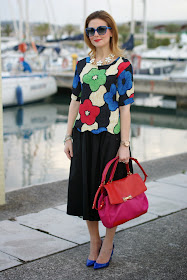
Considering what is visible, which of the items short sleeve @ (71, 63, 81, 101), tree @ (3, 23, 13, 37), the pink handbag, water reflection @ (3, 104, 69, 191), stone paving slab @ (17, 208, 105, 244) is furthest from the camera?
tree @ (3, 23, 13, 37)

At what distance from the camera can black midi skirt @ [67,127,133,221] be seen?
364 centimetres

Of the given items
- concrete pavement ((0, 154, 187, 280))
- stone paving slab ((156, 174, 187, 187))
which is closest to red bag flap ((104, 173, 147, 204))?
concrete pavement ((0, 154, 187, 280))

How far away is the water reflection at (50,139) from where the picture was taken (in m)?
9.49

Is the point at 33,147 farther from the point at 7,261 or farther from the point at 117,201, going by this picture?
the point at 117,201

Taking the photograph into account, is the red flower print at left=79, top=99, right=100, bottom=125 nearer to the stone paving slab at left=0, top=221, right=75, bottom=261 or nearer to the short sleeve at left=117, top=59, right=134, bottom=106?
the short sleeve at left=117, top=59, right=134, bottom=106

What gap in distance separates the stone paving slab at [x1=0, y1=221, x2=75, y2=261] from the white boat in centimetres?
1597

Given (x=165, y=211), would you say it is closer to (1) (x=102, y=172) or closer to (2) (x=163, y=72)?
(1) (x=102, y=172)

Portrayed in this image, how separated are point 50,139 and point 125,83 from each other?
33.3ft

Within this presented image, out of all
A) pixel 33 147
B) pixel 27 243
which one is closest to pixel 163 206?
pixel 27 243

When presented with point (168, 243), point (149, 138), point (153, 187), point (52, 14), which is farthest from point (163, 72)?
point (168, 243)

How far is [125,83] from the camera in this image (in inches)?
140

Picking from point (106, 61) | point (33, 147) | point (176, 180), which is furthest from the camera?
point (33, 147)

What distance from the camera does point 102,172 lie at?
3.66m

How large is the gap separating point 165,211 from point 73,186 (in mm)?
1811
